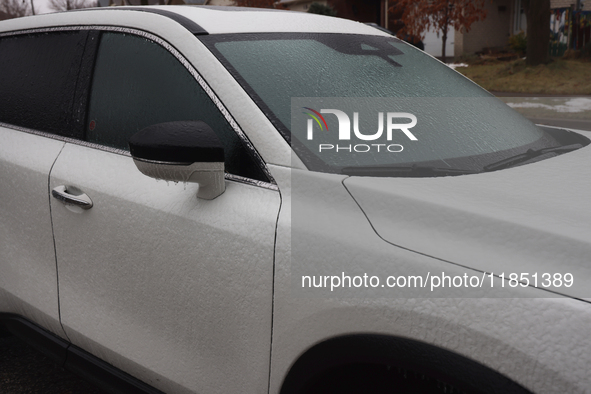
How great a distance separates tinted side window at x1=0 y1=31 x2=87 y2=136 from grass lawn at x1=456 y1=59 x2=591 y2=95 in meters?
15.5

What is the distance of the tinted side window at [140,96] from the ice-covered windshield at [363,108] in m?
0.16

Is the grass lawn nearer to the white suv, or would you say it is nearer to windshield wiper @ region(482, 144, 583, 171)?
windshield wiper @ region(482, 144, 583, 171)

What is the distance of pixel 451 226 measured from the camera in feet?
5.08

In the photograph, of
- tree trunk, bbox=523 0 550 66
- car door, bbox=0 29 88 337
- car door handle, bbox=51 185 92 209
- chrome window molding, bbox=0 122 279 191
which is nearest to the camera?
chrome window molding, bbox=0 122 279 191

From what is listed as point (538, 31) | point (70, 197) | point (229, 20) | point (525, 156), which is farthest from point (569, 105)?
point (70, 197)

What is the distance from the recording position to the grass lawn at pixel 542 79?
658 inches

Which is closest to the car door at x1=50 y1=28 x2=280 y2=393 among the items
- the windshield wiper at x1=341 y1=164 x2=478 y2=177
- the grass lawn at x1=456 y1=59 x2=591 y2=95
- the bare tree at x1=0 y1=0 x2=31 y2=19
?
the windshield wiper at x1=341 y1=164 x2=478 y2=177

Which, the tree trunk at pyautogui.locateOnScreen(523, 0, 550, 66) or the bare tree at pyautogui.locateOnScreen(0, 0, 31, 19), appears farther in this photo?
the bare tree at pyautogui.locateOnScreen(0, 0, 31, 19)

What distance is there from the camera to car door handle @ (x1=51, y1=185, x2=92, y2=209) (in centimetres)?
228

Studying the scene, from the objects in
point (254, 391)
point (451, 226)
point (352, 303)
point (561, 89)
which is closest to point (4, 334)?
point (254, 391)

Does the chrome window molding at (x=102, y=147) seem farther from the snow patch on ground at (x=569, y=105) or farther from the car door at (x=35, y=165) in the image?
the snow patch on ground at (x=569, y=105)

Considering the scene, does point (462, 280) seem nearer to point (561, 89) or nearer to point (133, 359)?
point (133, 359)

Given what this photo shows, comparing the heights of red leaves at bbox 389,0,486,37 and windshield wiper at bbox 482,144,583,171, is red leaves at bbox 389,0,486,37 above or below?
above

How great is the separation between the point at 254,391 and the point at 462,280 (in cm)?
75
